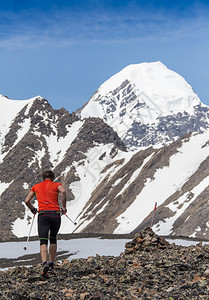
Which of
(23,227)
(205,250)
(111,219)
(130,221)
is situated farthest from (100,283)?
(23,227)

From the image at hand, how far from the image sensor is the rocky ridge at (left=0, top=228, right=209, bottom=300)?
9.29m

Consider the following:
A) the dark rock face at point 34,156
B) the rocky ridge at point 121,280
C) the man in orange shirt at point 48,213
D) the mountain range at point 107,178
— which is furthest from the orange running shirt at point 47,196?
the dark rock face at point 34,156

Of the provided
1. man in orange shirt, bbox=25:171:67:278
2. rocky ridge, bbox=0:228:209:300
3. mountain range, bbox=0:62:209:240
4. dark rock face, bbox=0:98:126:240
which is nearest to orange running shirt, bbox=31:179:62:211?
man in orange shirt, bbox=25:171:67:278

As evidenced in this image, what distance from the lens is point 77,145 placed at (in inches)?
6969

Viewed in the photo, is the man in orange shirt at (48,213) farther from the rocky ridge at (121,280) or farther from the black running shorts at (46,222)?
the rocky ridge at (121,280)

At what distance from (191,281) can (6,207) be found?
476 ft

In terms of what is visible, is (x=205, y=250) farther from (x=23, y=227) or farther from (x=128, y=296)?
(x=23, y=227)

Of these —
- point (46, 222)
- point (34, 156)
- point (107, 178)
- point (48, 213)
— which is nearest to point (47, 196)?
point (48, 213)

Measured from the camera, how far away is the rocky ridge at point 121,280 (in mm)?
9289

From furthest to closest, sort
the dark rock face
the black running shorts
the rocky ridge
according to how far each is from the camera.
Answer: the dark rock face < the black running shorts < the rocky ridge

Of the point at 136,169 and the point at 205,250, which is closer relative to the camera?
the point at 205,250

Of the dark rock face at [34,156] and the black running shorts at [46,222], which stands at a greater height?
the dark rock face at [34,156]

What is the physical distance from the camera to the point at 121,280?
1073 centimetres

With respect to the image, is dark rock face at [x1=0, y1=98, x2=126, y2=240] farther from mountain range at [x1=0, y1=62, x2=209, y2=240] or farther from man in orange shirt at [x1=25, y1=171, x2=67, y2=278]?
man in orange shirt at [x1=25, y1=171, x2=67, y2=278]
